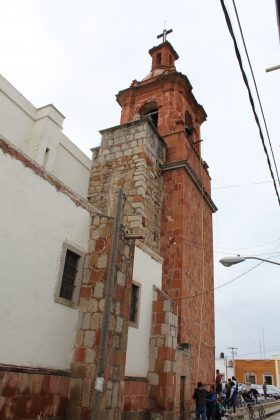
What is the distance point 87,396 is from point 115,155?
359 inches

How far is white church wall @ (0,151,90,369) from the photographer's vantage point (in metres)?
6.41

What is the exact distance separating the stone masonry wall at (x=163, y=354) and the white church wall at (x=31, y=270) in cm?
349

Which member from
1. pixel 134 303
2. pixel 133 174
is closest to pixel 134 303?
pixel 134 303

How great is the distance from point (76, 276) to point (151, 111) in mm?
11307

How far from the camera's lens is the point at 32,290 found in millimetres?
6879

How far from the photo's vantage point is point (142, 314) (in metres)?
10.4

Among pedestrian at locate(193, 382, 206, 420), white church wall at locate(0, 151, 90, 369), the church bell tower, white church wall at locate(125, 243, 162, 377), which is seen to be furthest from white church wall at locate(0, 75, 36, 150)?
pedestrian at locate(193, 382, 206, 420)

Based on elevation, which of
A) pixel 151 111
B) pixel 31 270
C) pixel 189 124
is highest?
pixel 151 111

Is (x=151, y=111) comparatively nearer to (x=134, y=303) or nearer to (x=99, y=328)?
(x=134, y=303)

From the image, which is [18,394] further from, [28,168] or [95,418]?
[28,168]

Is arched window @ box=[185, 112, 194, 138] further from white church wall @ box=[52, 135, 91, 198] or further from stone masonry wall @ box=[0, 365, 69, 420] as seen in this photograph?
stone masonry wall @ box=[0, 365, 69, 420]

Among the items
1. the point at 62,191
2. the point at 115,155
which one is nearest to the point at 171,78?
the point at 115,155

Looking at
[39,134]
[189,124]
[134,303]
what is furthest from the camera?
[189,124]

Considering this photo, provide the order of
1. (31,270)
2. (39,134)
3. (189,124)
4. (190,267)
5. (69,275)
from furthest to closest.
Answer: (189,124), (190,267), (39,134), (69,275), (31,270)
